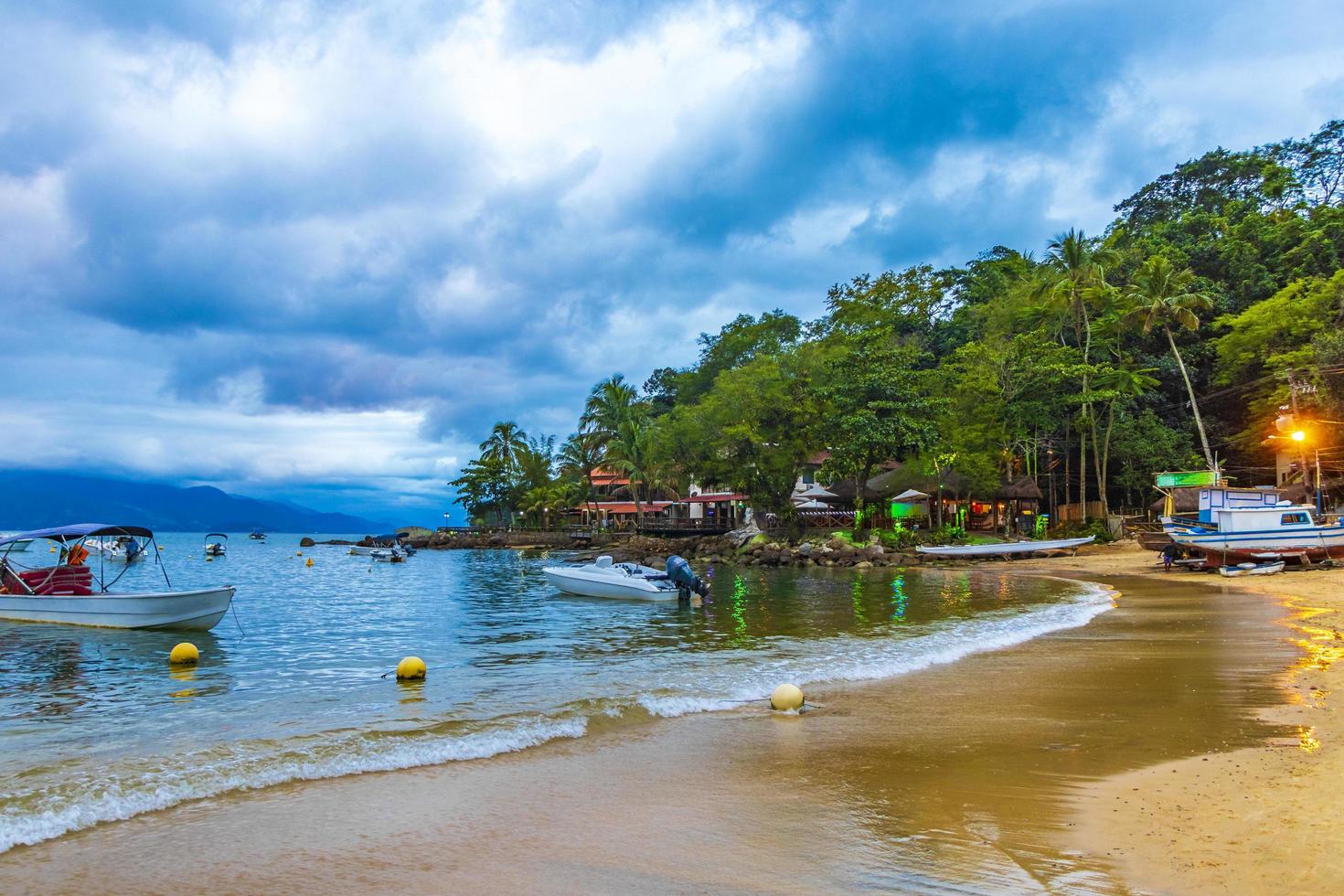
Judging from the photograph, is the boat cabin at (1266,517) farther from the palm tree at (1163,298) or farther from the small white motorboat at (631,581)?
the small white motorboat at (631,581)

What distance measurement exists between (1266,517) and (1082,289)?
2120cm

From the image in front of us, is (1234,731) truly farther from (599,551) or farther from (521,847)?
(599,551)

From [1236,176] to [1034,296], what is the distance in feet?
97.4

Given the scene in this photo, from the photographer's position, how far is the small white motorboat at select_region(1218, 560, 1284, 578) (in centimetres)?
2616

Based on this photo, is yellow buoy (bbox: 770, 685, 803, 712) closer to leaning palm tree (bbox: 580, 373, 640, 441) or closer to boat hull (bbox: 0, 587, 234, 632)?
boat hull (bbox: 0, 587, 234, 632)

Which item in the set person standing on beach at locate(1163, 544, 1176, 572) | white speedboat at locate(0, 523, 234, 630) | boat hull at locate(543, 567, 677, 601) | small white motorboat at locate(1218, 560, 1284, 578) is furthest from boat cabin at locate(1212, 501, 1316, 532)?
white speedboat at locate(0, 523, 234, 630)

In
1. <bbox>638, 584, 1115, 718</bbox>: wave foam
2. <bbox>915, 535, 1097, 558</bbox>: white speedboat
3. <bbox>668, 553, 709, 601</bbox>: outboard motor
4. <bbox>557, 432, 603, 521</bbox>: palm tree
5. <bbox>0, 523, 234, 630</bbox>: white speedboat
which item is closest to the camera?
<bbox>638, 584, 1115, 718</bbox>: wave foam

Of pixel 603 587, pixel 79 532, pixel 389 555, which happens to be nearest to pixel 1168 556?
pixel 603 587

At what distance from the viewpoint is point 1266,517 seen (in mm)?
26781

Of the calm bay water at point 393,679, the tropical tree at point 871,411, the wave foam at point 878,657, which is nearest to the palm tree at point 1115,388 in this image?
the tropical tree at point 871,411

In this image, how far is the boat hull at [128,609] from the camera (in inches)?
742

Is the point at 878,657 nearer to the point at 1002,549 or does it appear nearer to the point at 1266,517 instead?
the point at 1266,517

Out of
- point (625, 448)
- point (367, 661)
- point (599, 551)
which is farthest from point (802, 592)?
point (625, 448)

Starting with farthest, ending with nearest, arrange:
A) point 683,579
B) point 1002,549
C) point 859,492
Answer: point 859,492
point 1002,549
point 683,579
